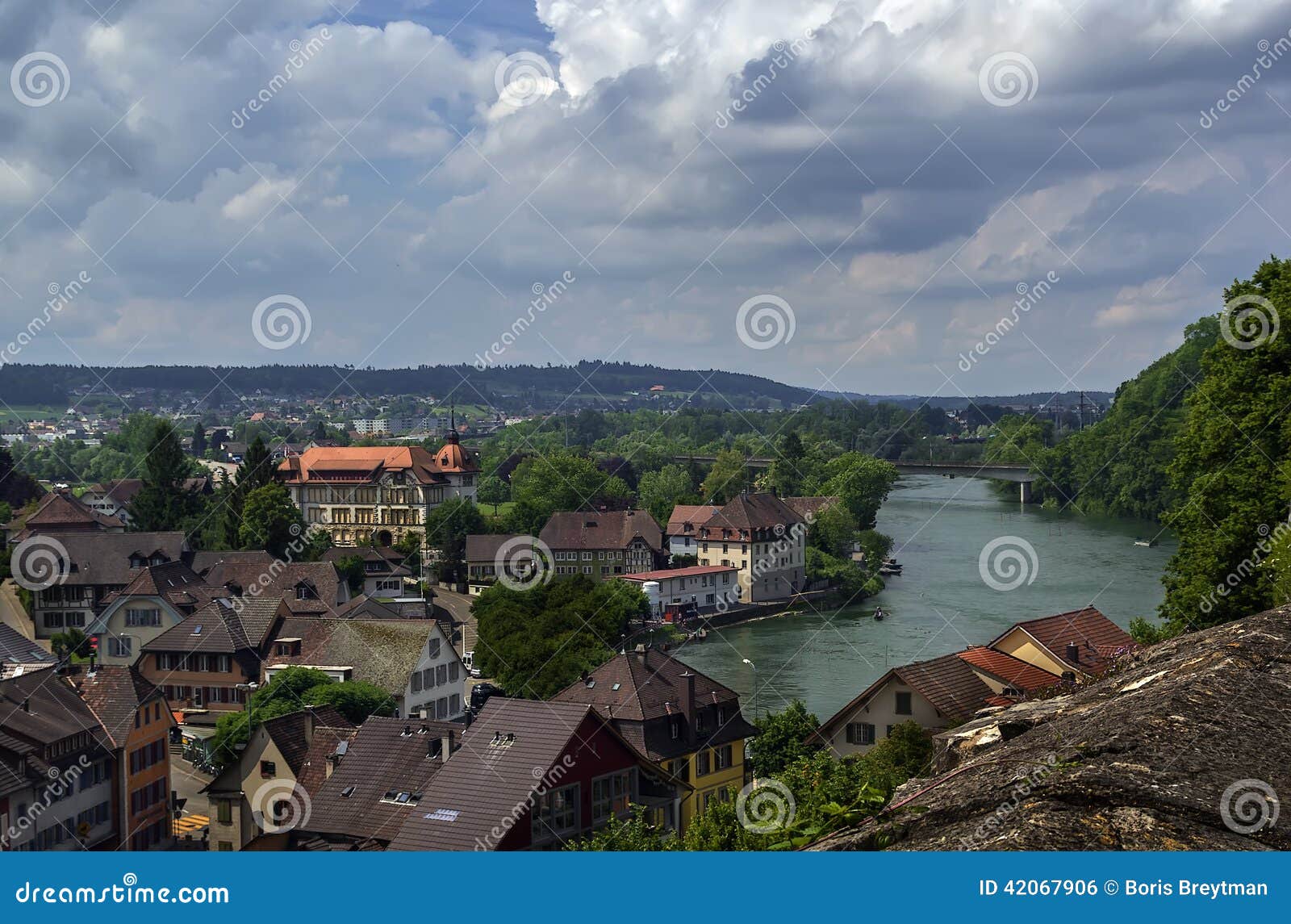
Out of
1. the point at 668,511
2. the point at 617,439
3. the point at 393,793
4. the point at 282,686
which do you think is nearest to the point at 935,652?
the point at 282,686

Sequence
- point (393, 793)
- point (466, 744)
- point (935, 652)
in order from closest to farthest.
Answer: point (466, 744) → point (393, 793) → point (935, 652)

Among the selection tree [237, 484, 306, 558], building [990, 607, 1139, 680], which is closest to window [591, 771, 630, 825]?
building [990, 607, 1139, 680]

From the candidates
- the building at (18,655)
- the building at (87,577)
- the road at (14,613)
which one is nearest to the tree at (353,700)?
the building at (18,655)

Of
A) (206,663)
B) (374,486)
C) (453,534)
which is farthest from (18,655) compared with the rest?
(374,486)

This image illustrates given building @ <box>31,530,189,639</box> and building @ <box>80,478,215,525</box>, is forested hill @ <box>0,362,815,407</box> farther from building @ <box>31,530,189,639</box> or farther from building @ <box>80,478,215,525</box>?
building @ <box>31,530,189,639</box>

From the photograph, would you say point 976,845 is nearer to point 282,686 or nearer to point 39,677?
point 39,677

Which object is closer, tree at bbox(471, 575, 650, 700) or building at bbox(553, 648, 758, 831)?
building at bbox(553, 648, 758, 831)

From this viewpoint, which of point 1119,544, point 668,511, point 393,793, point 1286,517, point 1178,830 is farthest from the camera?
point 668,511

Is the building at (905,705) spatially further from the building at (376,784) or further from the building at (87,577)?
the building at (87,577)
